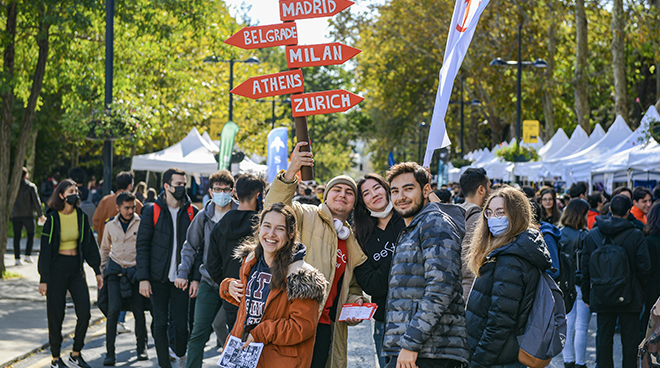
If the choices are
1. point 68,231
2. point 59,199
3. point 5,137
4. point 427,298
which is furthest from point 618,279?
point 5,137

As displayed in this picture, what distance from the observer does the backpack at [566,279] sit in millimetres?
7062

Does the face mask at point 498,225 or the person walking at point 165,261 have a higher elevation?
the face mask at point 498,225

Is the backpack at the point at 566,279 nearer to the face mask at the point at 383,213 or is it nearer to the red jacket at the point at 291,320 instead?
the face mask at the point at 383,213

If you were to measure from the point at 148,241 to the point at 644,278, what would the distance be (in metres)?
4.54

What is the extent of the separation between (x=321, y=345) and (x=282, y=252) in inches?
35.3

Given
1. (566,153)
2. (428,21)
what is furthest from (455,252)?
(428,21)

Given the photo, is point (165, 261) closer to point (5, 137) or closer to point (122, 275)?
point (122, 275)

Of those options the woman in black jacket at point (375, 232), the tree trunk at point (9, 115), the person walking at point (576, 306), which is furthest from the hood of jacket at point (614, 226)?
the tree trunk at point (9, 115)

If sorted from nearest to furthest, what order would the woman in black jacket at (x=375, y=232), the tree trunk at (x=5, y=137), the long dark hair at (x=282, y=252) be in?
the long dark hair at (x=282, y=252), the woman in black jacket at (x=375, y=232), the tree trunk at (x=5, y=137)

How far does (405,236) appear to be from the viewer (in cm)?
427

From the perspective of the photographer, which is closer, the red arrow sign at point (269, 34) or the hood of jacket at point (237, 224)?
the red arrow sign at point (269, 34)

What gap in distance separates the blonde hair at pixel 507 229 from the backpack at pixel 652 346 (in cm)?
129

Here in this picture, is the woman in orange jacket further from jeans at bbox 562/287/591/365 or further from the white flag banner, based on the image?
jeans at bbox 562/287/591/365

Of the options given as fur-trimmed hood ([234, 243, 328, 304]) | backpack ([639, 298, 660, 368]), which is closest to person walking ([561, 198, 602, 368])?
fur-trimmed hood ([234, 243, 328, 304])
